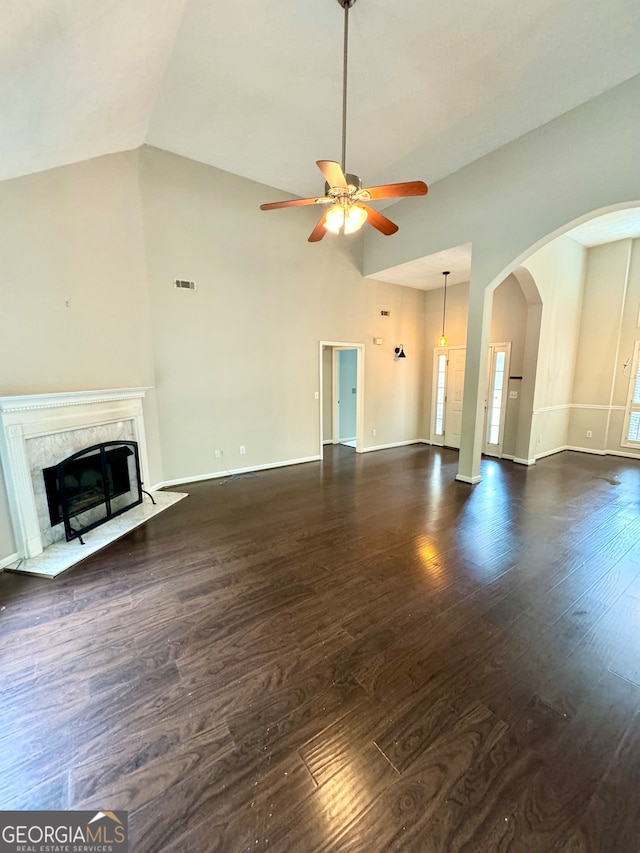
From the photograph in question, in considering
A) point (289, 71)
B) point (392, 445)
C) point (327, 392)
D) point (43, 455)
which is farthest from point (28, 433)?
point (392, 445)

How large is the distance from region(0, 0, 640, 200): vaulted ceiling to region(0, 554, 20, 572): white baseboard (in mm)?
3004

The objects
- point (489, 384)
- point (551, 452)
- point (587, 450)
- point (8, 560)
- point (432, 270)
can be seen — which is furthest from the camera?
point (587, 450)

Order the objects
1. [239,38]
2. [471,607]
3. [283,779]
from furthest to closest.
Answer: [239,38] → [471,607] → [283,779]

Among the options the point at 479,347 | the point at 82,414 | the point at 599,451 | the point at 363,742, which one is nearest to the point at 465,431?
the point at 479,347

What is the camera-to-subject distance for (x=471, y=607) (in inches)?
88.5

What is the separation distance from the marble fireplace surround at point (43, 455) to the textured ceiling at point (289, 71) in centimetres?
184

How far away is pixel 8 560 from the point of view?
2717 millimetres

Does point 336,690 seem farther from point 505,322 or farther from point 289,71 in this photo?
point 505,322

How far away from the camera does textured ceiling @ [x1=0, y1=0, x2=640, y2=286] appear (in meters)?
2.19

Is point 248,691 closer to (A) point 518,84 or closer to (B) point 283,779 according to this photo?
(B) point 283,779

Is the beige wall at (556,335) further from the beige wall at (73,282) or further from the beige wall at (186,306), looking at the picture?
the beige wall at (73,282)

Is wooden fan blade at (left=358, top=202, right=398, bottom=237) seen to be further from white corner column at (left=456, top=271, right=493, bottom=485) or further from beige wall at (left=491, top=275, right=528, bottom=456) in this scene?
beige wall at (left=491, top=275, right=528, bottom=456)

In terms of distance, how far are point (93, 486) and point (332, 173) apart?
3.53m

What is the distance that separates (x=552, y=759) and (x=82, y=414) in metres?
4.07
